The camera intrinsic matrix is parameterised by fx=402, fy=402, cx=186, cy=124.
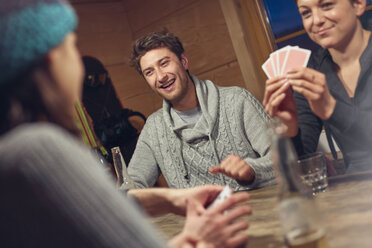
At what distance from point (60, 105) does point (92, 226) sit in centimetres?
22

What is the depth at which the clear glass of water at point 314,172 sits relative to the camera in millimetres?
1258

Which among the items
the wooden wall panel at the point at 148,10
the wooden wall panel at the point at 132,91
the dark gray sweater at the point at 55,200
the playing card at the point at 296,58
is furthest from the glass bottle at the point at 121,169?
the wooden wall panel at the point at 132,91

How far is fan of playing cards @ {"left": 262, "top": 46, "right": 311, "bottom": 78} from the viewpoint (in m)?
1.65

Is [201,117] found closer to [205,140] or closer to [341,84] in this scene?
[205,140]

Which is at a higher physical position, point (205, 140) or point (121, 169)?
point (121, 169)

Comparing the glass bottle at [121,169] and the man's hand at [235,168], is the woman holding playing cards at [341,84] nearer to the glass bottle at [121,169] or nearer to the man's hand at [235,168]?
the man's hand at [235,168]

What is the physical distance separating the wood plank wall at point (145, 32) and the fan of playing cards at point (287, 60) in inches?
59.3

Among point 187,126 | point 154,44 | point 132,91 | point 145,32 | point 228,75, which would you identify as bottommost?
point 187,126

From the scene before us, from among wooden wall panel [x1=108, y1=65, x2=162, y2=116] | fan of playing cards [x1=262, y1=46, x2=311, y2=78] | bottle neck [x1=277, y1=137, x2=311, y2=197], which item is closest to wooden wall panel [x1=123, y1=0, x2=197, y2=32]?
wooden wall panel [x1=108, y1=65, x2=162, y2=116]

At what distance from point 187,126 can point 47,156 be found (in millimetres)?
1906

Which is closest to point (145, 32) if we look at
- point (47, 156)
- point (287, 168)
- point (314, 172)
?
point (314, 172)

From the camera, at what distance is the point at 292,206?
2.60 feet

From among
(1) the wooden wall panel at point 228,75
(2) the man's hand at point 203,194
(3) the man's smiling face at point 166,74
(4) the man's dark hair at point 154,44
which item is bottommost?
(2) the man's hand at point 203,194

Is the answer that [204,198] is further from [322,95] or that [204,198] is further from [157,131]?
[157,131]
